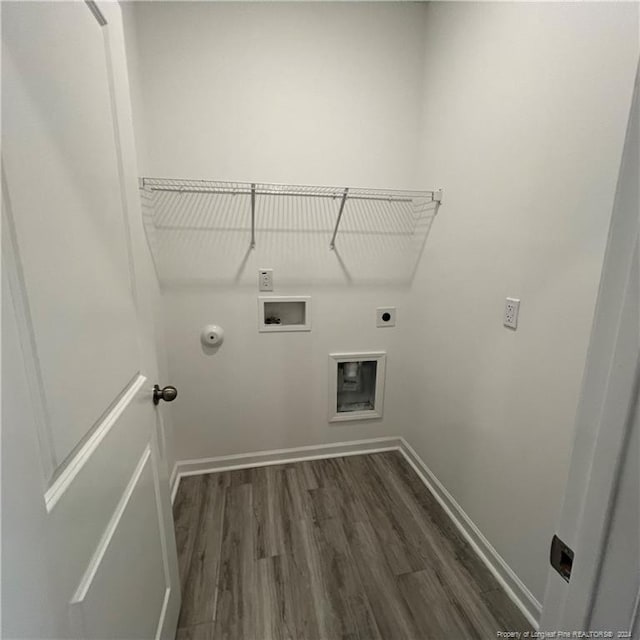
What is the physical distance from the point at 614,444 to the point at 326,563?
144 cm

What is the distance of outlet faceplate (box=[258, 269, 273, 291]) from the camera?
1.81m

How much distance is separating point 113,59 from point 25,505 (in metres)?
0.97

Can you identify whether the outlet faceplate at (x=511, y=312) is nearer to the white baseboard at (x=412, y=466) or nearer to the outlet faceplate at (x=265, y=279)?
the white baseboard at (x=412, y=466)

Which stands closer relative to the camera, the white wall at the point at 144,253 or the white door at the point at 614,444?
the white door at the point at 614,444

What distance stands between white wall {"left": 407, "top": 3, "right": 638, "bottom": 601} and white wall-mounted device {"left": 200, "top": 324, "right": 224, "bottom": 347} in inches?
51.8

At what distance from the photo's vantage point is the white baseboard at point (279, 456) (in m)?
1.96

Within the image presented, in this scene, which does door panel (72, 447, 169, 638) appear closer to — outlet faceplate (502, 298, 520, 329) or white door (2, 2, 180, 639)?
white door (2, 2, 180, 639)

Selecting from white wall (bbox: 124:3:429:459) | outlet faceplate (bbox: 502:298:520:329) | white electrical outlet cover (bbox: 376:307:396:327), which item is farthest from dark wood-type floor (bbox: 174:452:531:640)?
outlet faceplate (bbox: 502:298:520:329)

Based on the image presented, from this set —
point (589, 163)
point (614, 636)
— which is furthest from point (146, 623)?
point (589, 163)

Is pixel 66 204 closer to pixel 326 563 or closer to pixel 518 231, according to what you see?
pixel 518 231

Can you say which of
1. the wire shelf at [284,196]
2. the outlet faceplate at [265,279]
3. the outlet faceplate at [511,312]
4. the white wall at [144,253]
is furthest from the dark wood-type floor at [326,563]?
the wire shelf at [284,196]

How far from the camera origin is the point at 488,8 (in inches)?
50.8

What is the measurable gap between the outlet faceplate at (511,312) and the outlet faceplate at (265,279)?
1.25 metres

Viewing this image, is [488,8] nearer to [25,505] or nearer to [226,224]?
[226,224]
